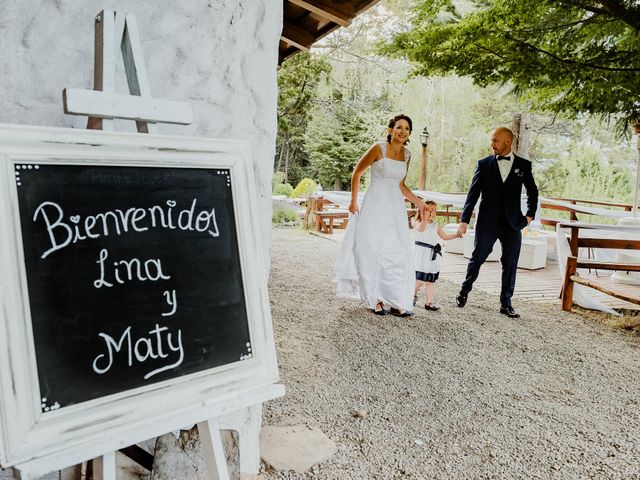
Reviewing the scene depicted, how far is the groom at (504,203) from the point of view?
4.08 metres

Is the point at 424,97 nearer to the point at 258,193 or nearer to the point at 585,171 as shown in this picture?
the point at 585,171

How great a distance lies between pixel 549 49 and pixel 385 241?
2.78m

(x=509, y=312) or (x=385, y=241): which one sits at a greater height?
(x=385, y=241)

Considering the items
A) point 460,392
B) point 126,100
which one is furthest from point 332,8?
point 126,100

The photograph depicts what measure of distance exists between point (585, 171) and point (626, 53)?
10373 mm

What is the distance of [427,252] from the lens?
420 cm

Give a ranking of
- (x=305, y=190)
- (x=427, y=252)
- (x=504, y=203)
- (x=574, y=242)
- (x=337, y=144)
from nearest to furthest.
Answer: (x=504, y=203), (x=427, y=252), (x=574, y=242), (x=305, y=190), (x=337, y=144)

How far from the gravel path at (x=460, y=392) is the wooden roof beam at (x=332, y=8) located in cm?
254

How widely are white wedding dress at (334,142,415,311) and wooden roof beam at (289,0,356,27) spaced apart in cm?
119

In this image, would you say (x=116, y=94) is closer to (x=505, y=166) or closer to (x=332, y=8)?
(x=332, y=8)

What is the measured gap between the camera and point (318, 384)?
2.64m

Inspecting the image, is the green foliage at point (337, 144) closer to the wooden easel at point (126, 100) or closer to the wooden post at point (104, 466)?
the wooden easel at point (126, 100)

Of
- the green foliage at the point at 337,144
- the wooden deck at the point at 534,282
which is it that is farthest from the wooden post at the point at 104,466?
the green foliage at the point at 337,144

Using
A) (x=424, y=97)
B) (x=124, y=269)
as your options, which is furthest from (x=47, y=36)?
(x=424, y=97)
